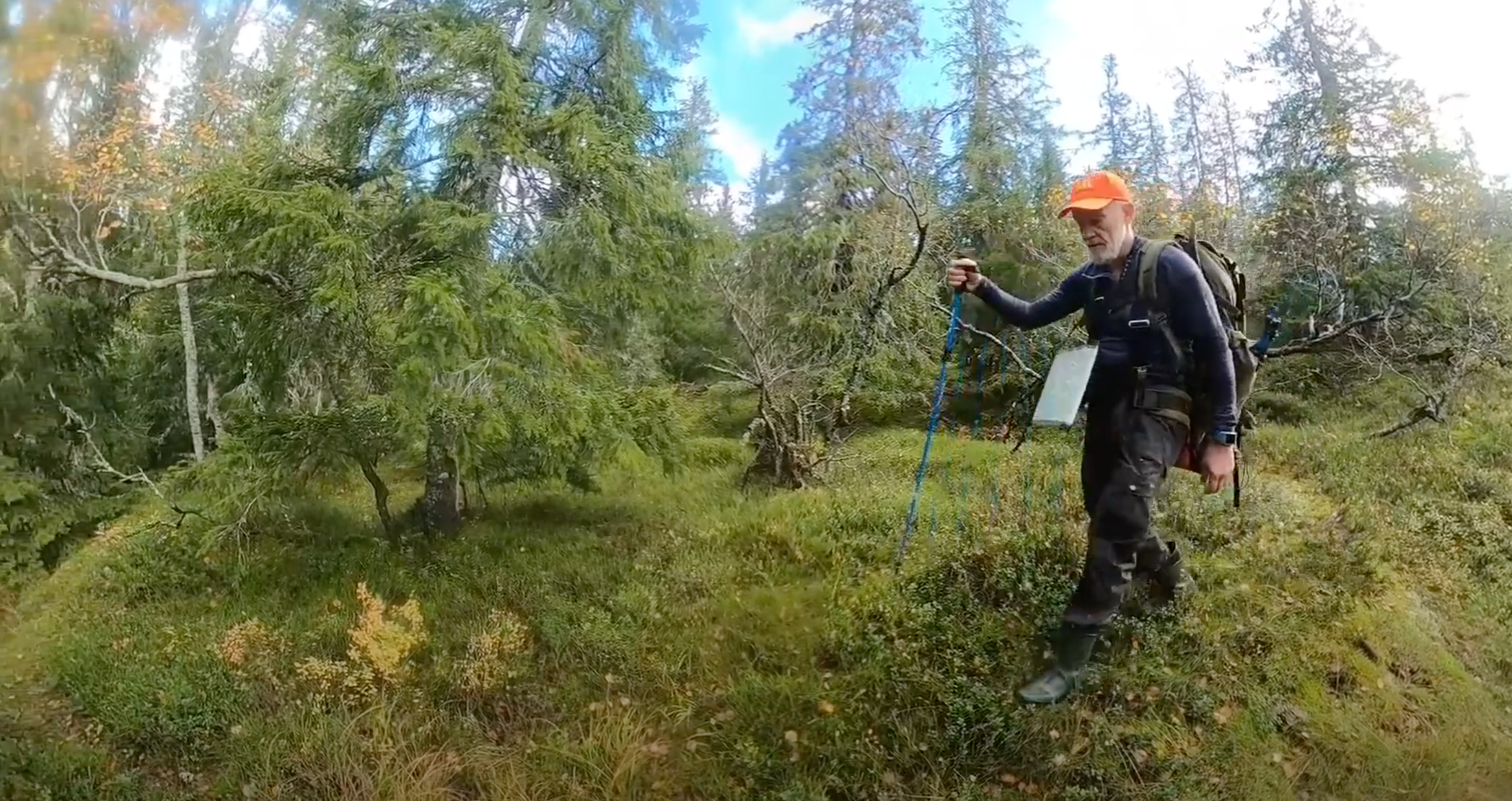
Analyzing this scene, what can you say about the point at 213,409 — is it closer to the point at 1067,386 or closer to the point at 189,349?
the point at 189,349

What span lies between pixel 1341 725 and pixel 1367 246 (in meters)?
1.98

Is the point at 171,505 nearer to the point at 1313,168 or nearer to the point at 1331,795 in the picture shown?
the point at 1331,795

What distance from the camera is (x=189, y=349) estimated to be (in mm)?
3041

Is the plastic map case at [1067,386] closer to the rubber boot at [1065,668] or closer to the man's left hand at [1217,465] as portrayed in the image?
the man's left hand at [1217,465]

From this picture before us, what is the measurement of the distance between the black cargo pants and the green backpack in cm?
6

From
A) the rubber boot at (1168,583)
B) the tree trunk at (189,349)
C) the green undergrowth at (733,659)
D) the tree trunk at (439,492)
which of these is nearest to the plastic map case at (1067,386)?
the green undergrowth at (733,659)

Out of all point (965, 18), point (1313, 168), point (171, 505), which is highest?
point (965, 18)

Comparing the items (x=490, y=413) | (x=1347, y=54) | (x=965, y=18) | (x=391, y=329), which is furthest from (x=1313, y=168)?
(x=391, y=329)

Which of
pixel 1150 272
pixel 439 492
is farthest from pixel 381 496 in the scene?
pixel 1150 272

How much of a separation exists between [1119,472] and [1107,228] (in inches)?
26.0

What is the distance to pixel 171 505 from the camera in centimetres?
296

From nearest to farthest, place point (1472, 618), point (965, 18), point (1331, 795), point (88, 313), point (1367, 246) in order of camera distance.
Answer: point (1331, 795) → point (965, 18) → point (88, 313) → point (1472, 618) → point (1367, 246)

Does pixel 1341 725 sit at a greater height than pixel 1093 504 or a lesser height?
lesser

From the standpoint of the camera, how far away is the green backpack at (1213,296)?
2188 mm
